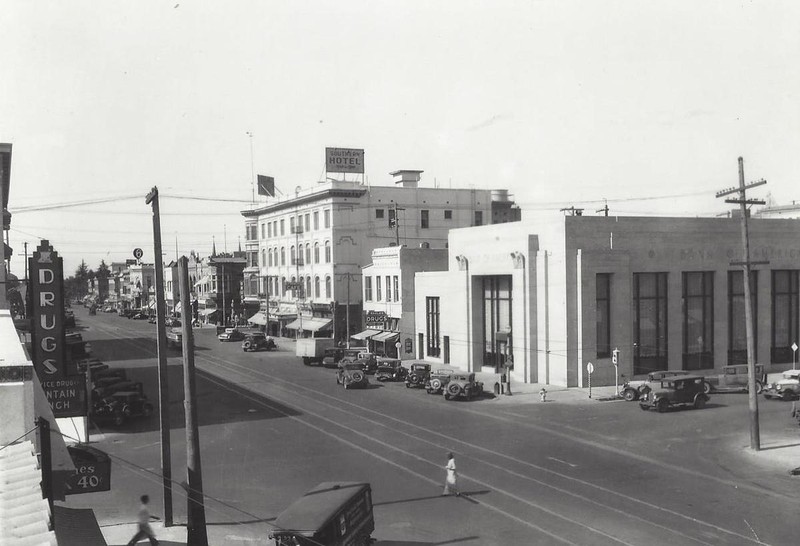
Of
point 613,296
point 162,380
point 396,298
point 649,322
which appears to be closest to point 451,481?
point 162,380

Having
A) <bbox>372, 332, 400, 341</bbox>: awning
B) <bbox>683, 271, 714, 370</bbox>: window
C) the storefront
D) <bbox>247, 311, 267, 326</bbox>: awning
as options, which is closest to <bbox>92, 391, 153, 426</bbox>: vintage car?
the storefront

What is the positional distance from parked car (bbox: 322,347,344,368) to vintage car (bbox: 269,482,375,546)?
1443 inches

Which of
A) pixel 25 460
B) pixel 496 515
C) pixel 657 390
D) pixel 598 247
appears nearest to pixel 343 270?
pixel 598 247

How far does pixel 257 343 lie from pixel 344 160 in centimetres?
2307

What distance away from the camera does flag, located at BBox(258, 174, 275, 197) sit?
300 ft

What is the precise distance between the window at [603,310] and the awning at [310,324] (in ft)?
108

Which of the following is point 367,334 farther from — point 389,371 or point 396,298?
point 389,371

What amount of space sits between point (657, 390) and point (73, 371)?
3097 centimetres

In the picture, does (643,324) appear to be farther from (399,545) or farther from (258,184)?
(258,184)

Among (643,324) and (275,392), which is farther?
(643,324)

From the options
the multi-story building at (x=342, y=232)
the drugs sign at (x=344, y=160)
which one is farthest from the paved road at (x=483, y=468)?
the drugs sign at (x=344, y=160)

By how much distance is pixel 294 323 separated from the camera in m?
76.6

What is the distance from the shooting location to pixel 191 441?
54.5 feet

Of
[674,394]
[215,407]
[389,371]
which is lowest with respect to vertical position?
[215,407]
